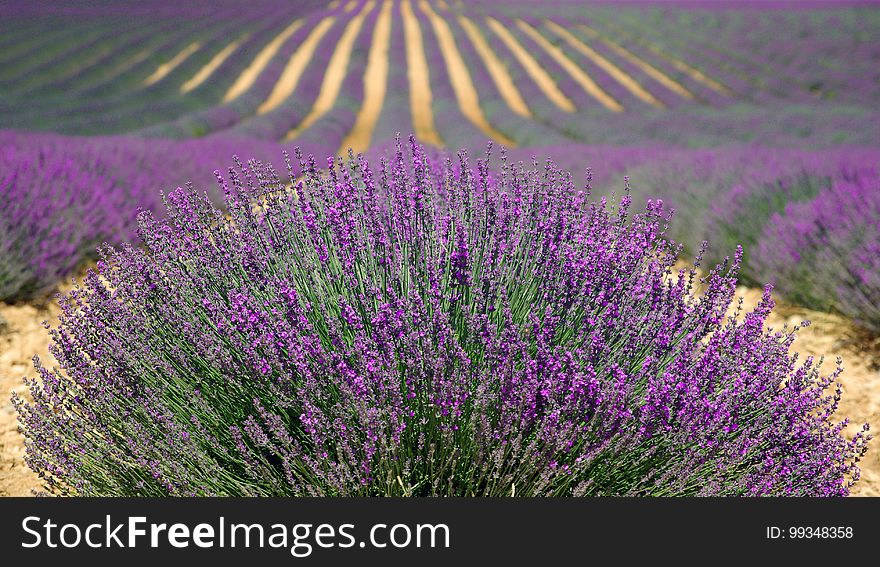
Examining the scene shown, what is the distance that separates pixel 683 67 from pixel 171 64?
22.9 metres

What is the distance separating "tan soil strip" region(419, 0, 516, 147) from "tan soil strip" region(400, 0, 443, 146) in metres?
1.11

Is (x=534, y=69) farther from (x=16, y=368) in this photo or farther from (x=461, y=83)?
(x=16, y=368)

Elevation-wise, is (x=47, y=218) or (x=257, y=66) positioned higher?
(x=257, y=66)

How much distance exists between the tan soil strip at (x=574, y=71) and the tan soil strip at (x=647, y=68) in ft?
8.69

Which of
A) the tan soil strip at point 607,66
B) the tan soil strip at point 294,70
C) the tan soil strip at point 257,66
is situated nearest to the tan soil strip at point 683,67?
the tan soil strip at point 607,66

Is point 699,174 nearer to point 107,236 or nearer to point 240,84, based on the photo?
point 107,236

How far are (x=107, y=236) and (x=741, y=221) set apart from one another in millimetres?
5133

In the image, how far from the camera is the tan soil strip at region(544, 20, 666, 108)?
24031 mm

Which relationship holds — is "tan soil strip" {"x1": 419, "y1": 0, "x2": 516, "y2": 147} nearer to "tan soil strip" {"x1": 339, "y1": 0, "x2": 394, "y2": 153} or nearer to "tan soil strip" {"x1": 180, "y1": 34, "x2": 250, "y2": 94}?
"tan soil strip" {"x1": 339, "y1": 0, "x2": 394, "y2": 153}

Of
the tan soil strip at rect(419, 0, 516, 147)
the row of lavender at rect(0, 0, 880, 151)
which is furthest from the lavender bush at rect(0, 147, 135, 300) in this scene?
the tan soil strip at rect(419, 0, 516, 147)

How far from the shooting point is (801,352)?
3.60m

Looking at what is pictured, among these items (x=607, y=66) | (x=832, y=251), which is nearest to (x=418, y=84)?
(x=607, y=66)

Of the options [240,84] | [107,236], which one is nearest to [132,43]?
[240,84]

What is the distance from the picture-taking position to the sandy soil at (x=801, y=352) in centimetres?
251
